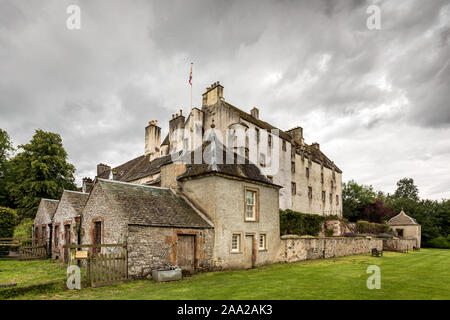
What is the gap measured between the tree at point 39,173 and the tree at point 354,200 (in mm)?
44709

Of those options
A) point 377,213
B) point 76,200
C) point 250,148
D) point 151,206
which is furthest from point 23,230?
point 377,213

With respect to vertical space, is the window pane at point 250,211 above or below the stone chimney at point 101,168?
below

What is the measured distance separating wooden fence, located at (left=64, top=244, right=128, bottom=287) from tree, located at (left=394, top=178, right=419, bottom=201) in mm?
113762

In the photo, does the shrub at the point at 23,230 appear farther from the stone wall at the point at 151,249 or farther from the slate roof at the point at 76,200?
the stone wall at the point at 151,249

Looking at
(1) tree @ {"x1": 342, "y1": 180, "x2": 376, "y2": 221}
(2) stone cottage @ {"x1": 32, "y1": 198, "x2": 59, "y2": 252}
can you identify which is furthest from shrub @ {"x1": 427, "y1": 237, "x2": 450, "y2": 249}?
(2) stone cottage @ {"x1": 32, "y1": 198, "x2": 59, "y2": 252}

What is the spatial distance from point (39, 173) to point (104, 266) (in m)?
29.7

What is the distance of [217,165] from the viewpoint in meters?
17.2

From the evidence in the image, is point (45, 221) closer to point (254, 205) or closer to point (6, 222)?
point (6, 222)

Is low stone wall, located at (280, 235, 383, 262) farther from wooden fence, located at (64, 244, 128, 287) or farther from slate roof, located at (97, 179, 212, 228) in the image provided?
wooden fence, located at (64, 244, 128, 287)

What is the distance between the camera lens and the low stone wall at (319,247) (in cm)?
2059

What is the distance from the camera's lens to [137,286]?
1138 centimetres

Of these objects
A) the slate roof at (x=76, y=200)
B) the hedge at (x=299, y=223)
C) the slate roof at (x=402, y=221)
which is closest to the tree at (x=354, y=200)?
the slate roof at (x=402, y=221)
